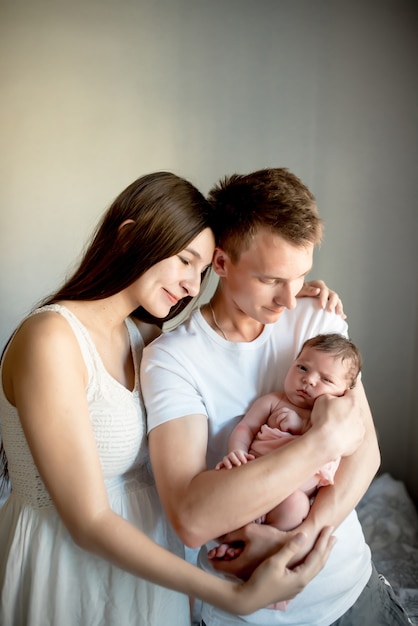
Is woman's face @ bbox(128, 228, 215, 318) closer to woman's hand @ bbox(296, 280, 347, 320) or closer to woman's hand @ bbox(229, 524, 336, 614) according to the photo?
woman's hand @ bbox(296, 280, 347, 320)

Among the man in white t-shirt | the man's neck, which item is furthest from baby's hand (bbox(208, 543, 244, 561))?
the man's neck

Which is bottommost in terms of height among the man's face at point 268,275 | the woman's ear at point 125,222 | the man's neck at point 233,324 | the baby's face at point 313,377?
the baby's face at point 313,377

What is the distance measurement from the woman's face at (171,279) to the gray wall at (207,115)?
3.99ft

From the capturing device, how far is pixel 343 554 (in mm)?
1310

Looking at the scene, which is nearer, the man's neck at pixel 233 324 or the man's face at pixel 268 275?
the man's face at pixel 268 275

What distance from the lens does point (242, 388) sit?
144cm

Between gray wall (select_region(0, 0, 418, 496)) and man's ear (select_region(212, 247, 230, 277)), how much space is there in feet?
3.70

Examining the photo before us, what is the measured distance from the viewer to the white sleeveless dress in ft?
4.25

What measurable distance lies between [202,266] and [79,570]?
29.6 inches

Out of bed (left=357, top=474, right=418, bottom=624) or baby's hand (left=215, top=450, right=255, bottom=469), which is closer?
baby's hand (left=215, top=450, right=255, bottom=469)

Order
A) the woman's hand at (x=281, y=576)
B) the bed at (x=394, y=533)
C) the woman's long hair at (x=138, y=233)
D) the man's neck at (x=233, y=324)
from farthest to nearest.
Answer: the bed at (x=394, y=533) < the man's neck at (x=233, y=324) < the woman's long hair at (x=138, y=233) < the woman's hand at (x=281, y=576)

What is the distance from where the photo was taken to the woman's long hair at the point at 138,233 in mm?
1357

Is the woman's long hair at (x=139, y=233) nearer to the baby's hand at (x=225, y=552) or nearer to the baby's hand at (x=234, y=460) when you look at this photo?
the baby's hand at (x=234, y=460)

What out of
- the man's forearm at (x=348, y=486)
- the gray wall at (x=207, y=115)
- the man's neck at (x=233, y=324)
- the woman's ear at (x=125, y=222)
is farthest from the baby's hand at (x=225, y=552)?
the gray wall at (x=207, y=115)
